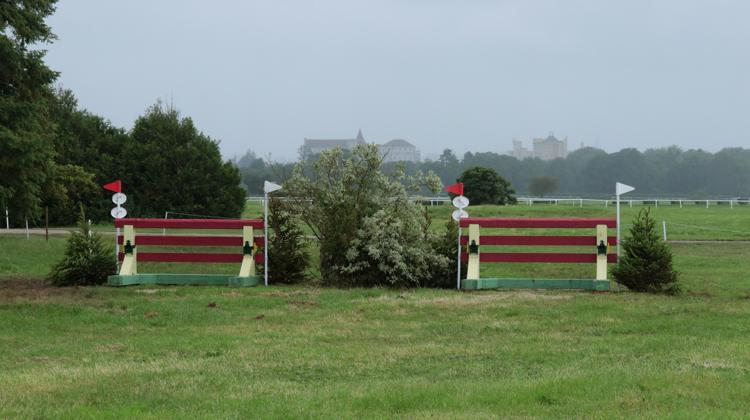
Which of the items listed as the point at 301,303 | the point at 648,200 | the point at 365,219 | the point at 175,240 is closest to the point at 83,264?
the point at 175,240

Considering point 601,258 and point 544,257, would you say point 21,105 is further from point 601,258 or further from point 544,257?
point 601,258

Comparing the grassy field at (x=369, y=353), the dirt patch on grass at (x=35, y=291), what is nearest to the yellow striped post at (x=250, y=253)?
the grassy field at (x=369, y=353)

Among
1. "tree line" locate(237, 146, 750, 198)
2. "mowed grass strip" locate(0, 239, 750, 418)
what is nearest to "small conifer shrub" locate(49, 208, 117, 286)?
"mowed grass strip" locate(0, 239, 750, 418)

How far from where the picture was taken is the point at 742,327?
9.55 m

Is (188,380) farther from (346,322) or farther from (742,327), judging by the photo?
(742,327)

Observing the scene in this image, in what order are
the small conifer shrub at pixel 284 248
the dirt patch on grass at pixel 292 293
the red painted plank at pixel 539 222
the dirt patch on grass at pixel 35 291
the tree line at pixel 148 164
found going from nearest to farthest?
the dirt patch on grass at pixel 35 291, the dirt patch on grass at pixel 292 293, the red painted plank at pixel 539 222, the small conifer shrub at pixel 284 248, the tree line at pixel 148 164

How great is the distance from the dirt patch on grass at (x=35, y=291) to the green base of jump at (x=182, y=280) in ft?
2.01

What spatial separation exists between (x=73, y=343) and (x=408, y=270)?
628 centimetres

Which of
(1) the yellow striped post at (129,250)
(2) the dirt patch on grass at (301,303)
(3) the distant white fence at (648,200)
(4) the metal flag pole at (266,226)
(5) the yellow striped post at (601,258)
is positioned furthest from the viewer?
(3) the distant white fence at (648,200)

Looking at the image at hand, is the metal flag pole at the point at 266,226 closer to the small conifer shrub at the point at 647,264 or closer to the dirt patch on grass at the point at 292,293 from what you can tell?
the dirt patch on grass at the point at 292,293

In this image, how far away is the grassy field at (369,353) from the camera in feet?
19.8

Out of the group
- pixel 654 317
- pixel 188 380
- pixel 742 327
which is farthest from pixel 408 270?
pixel 188 380

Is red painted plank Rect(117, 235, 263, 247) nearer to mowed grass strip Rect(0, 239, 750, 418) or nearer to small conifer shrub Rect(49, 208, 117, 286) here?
small conifer shrub Rect(49, 208, 117, 286)

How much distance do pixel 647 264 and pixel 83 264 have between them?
945 cm
